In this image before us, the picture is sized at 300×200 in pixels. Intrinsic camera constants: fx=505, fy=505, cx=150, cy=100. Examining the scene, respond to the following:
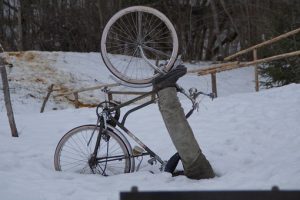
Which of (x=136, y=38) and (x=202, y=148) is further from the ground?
(x=136, y=38)

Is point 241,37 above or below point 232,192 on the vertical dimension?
above

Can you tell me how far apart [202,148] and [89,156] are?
4.98ft

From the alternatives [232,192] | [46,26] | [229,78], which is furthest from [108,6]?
[232,192]

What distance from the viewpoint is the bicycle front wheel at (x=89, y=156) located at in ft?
18.6

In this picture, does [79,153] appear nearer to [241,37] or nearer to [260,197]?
[260,197]

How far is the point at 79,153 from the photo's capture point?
20.4ft

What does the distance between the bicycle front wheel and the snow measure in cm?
19

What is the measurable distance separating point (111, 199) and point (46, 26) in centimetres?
2043

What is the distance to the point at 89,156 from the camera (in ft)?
19.0

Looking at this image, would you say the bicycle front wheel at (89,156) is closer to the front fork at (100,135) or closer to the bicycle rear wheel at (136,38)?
the front fork at (100,135)

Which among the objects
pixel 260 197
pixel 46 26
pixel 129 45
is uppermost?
pixel 46 26

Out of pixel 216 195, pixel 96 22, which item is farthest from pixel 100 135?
pixel 96 22

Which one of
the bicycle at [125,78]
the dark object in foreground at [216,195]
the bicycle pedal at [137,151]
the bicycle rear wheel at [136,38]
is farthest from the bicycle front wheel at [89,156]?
the dark object in foreground at [216,195]

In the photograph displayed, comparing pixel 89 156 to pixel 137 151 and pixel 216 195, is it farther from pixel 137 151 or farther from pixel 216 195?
pixel 216 195
